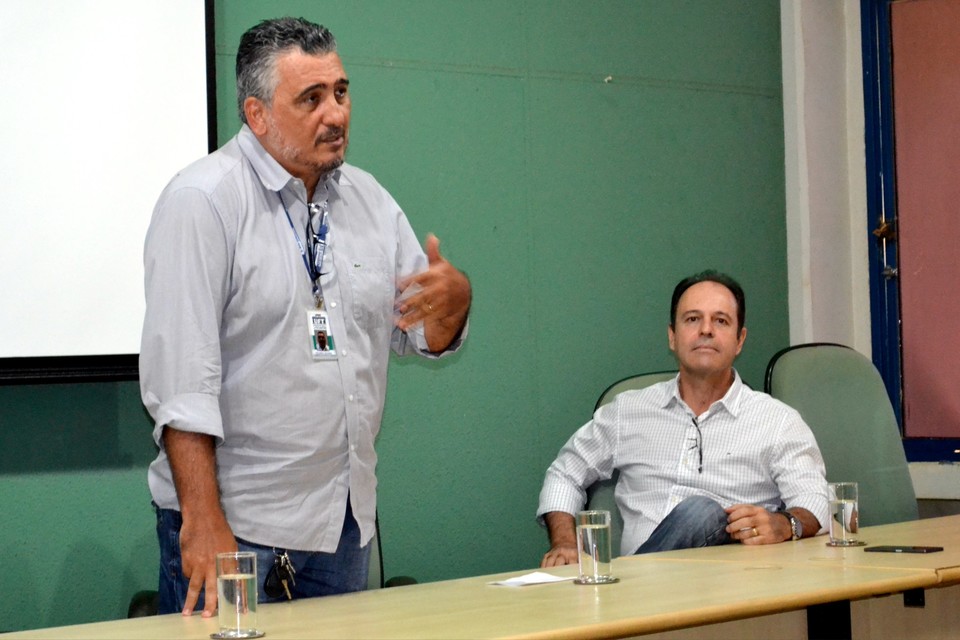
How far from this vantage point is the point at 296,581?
2.29 m

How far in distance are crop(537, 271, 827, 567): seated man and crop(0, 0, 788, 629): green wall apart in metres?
0.48

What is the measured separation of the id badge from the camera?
227 centimetres

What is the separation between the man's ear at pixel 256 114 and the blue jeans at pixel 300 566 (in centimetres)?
71

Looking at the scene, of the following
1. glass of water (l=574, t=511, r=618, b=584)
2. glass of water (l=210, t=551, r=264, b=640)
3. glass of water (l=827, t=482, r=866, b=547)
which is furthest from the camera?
glass of water (l=827, t=482, r=866, b=547)

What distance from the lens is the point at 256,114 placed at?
2342mm

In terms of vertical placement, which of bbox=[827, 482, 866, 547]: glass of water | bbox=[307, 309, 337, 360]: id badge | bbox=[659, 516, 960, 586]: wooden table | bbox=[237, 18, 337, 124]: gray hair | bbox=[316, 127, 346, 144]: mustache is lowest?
bbox=[659, 516, 960, 586]: wooden table

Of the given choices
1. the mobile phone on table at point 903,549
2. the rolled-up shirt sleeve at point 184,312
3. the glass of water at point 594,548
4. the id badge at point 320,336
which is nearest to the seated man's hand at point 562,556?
the mobile phone on table at point 903,549

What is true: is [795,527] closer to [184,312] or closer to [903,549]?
[903,549]

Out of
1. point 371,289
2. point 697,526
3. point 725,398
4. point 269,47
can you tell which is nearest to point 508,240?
point 725,398

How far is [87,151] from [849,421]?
7.30 feet

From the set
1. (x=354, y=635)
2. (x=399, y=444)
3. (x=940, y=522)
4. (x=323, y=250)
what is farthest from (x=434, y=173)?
(x=354, y=635)

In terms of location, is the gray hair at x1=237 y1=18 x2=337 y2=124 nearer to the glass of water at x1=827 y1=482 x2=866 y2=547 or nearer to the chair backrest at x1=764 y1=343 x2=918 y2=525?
the glass of water at x1=827 y1=482 x2=866 y2=547

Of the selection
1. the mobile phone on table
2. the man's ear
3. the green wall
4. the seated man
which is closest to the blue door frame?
the green wall

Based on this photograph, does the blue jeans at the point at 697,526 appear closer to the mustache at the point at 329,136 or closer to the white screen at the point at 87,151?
the mustache at the point at 329,136
